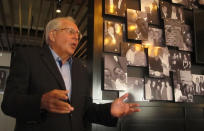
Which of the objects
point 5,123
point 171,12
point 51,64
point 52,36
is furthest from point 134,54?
point 5,123

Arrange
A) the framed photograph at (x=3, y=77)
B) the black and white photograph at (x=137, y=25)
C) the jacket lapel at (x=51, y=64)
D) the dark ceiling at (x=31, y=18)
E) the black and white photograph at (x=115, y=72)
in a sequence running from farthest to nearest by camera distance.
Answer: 1. the framed photograph at (x=3, y=77)
2. the dark ceiling at (x=31, y=18)
3. the black and white photograph at (x=137, y=25)
4. the black and white photograph at (x=115, y=72)
5. the jacket lapel at (x=51, y=64)

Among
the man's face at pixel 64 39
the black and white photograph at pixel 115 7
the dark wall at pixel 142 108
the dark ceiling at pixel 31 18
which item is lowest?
the dark wall at pixel 142 108

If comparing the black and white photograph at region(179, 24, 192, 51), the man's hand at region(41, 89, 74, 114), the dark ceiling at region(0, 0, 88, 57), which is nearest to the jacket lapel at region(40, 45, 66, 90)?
the man's hand at region(41, 89, 74, 114)

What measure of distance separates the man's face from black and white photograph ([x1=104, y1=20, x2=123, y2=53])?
611 millimetres

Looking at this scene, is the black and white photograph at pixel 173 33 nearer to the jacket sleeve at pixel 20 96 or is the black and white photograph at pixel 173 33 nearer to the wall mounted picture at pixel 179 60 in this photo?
the wall mounted picture at pixel 179 60

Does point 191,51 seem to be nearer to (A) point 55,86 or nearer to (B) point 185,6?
(B) point 185,6

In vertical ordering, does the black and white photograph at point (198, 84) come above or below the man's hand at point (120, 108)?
above

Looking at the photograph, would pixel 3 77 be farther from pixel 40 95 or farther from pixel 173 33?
pixel 40 95

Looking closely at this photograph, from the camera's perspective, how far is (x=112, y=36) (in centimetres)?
234

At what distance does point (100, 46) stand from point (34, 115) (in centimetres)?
127

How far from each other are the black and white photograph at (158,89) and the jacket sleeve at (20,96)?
1.47m

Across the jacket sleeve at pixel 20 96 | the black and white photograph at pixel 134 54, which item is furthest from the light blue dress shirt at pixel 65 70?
the black and white photograph at pixel 134 54

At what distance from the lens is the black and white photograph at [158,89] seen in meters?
2.38

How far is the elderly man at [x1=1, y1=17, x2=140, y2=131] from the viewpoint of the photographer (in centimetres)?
118
